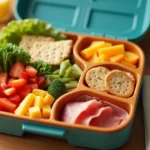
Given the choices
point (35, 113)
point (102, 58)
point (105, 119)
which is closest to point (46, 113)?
point (35, 113)

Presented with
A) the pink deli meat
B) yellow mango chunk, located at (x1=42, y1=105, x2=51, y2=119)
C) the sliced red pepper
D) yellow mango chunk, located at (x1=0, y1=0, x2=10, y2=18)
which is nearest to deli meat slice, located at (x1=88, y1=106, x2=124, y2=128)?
the pink deli meat

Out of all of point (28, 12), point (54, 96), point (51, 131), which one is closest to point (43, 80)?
point (54, 96)

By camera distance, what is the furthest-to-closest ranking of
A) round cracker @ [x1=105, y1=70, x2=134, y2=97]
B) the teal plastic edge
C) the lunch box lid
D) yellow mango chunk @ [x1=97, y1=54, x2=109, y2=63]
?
1. the lunch box lid
2. yellow mango chunk @ [x1=97, y1=54, x2=109, y2=63]
3. round cracker @ [x1=105, y1=70, x2=134, y2=97]
4. the teal plastic edge

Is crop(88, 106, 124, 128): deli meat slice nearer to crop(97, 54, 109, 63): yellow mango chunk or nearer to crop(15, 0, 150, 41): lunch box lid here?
crop(97, 54, 109, 63): yellow mango chunk

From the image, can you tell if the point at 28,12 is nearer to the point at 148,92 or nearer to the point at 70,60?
the point at 70,60

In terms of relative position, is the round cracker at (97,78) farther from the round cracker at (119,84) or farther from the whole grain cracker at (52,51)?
the whole grain cracker at (52,51)
